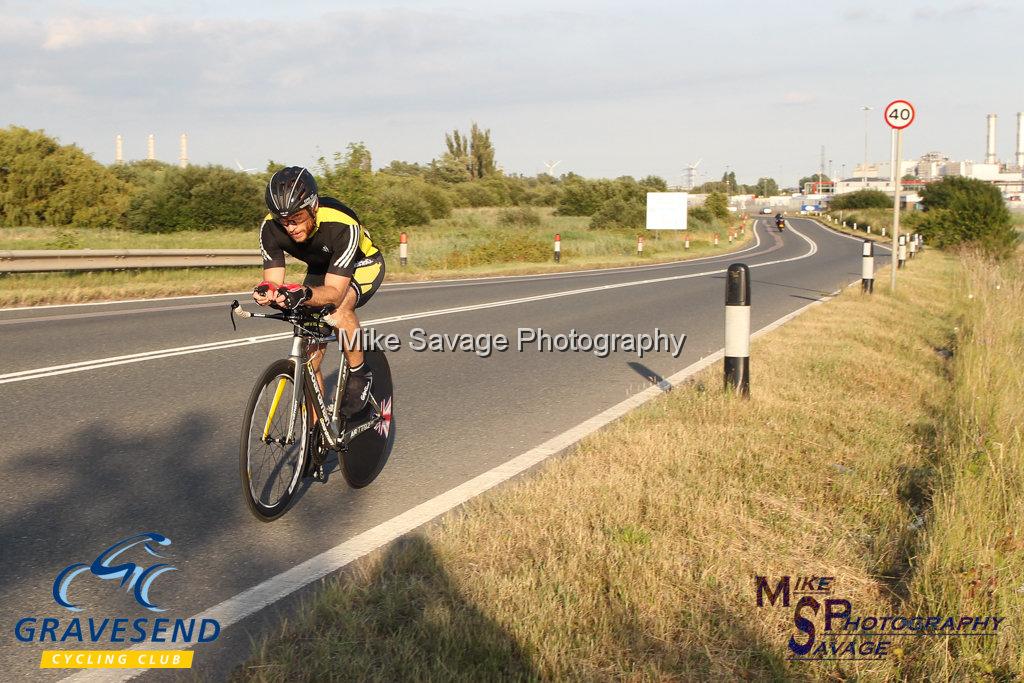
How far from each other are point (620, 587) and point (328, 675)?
3.70 feet

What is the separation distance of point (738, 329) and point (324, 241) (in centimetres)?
331

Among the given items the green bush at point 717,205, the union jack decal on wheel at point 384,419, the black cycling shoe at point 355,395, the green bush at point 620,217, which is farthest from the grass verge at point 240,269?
the green bush at point 717,205

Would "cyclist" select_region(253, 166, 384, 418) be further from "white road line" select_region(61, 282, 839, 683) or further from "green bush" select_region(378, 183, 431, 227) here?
"green bush" select_region(378, 183, 431, 227)

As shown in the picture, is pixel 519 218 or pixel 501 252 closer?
pixel 501 252

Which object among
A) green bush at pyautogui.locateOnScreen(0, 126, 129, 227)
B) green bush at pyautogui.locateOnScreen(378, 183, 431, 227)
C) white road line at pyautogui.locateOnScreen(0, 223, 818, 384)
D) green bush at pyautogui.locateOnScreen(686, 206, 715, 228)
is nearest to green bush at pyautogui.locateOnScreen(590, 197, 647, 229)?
green bush at pyautogui.locateOnScreen(686, 206, 715, 228)

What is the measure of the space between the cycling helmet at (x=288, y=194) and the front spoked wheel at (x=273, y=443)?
0.72 meters

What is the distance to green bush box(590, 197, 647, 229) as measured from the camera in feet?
235

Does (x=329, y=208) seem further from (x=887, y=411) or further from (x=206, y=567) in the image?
(x=887, y=411)

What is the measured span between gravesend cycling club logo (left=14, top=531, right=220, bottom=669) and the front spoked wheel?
22.1 inches

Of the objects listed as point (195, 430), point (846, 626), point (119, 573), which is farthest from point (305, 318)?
point (846, 626)

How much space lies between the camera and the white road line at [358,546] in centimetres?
322

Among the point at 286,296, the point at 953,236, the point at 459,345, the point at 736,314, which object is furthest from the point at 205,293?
the point at 953,236

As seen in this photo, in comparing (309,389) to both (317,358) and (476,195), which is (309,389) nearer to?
(317,358)

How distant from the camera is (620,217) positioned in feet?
241
